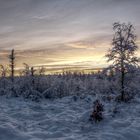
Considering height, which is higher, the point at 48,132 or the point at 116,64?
the point at 116,64

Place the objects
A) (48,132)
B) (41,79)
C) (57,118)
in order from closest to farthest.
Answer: (48,132), (57,118), (41,79)

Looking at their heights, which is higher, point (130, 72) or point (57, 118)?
point (130, 72)

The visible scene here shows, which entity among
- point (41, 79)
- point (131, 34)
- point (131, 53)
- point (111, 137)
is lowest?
point (111, 137)

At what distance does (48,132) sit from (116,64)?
11.2 metres

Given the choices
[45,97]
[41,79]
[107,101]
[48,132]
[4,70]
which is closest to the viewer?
[48,132]

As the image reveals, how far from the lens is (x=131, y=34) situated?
74.3 ft

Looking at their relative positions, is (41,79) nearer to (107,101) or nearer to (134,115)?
(107,101)

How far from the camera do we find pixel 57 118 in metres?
15.5

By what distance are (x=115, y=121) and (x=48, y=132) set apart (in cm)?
368

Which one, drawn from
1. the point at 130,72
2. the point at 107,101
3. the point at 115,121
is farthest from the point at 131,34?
the point at 115,121

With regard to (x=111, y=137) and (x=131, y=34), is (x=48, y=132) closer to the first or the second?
(x=111, y=137)

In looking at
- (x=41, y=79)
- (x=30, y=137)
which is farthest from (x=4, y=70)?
(x=30, y=137)

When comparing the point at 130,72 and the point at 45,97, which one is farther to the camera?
the point at 45,97

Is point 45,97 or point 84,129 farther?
point 45,97
